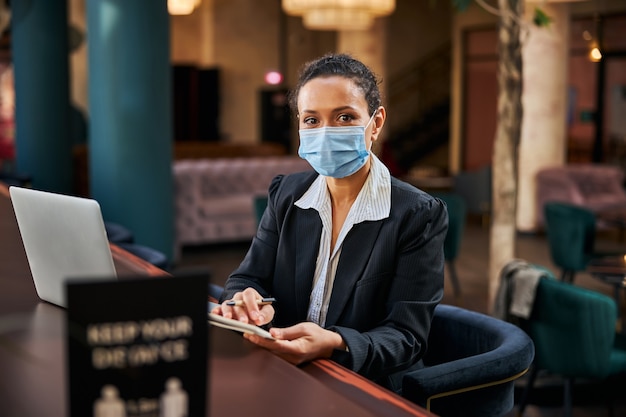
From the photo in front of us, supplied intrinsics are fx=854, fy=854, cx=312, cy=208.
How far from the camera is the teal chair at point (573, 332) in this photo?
161 inches

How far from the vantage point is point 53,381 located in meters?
1.55

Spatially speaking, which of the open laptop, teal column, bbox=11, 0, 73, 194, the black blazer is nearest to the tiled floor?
teal column, bbox=11, 0, 73, 194

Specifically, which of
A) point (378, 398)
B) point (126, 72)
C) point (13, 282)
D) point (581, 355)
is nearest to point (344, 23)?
point (126, 72)

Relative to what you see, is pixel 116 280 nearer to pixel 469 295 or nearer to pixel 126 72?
pixel 126 72

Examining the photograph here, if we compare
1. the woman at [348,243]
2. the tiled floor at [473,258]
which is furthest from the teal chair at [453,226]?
the woman at [348,243]

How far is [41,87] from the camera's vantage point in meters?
11.3

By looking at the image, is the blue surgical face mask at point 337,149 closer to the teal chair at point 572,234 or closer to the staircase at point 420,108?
the teal chair at point 572,234

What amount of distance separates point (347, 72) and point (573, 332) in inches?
92.1

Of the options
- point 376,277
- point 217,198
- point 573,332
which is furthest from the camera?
point 217,198

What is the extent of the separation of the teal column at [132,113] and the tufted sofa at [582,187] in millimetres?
5863

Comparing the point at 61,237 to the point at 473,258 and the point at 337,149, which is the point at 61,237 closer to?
the point at 337,149

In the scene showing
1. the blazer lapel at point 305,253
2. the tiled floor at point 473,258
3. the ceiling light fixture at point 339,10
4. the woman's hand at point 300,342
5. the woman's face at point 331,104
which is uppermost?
the ceiling light fixture at point 339,10

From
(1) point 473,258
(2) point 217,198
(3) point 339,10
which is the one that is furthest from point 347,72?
(3) point 339,10

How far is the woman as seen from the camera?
7.56ft
